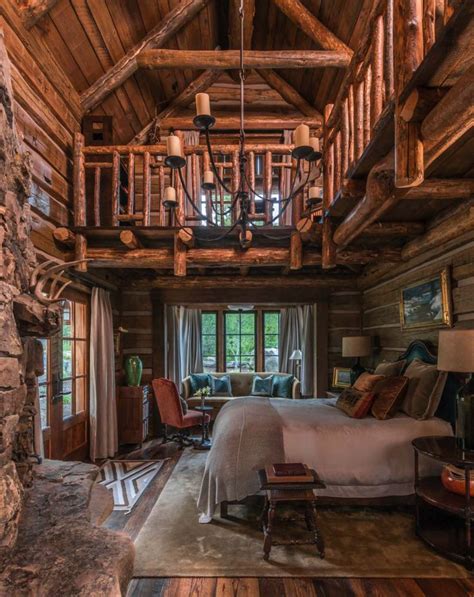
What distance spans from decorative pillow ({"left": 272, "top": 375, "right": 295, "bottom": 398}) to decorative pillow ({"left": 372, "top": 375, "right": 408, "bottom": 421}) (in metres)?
3.35

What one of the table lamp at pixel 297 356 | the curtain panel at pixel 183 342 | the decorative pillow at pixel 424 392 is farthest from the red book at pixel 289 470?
the table lamp at pixel 297 356

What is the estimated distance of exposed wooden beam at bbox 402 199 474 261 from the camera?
2852mm

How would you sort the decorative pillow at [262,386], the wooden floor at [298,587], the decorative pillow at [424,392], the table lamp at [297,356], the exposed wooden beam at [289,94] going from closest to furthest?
the wooden floor at [298,587] < the decorative pillow at [424,392] < the exposed wooden beam at [289,94] < the decorative pillow at [262,386] < the table lamp at [297,356]

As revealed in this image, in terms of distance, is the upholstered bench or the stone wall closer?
the stone wall

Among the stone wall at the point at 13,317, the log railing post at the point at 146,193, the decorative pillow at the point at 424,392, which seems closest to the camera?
the stone wall at the point at 13,317

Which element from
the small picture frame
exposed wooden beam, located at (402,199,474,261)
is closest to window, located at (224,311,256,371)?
the small picture frame

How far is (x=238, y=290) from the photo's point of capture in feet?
18.9

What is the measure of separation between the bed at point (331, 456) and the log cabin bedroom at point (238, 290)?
0.02 meters

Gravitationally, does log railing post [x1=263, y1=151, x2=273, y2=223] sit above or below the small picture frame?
above

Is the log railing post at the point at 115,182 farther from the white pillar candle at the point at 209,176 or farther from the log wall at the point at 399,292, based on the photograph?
the log wall at the point at 399,292

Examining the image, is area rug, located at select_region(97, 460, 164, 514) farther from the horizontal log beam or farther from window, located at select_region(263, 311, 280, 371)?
window, located at select_region(263, 311, 280, 371)

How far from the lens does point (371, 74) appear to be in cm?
228

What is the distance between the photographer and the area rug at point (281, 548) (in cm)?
229

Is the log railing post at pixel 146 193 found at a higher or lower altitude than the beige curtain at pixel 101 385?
higher
